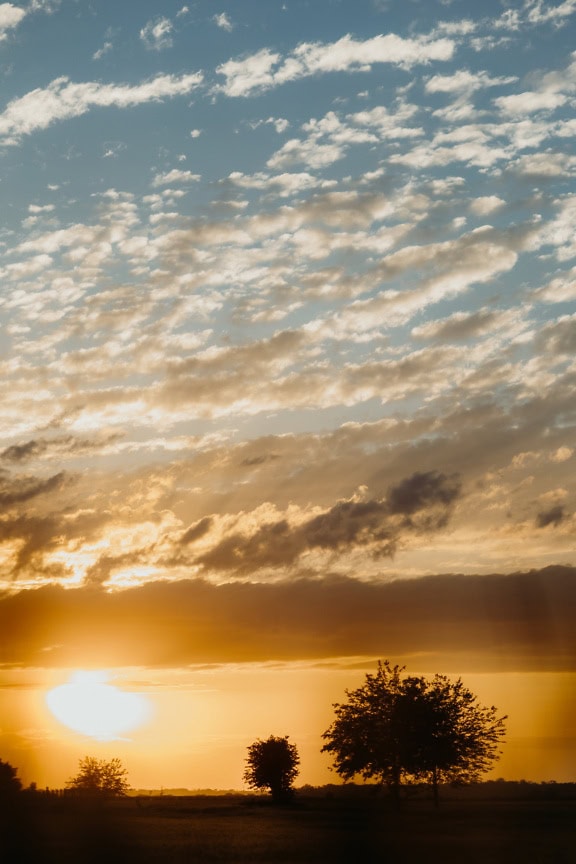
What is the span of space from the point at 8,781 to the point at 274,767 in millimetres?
35117

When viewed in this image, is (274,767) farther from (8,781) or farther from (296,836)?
(296,836)

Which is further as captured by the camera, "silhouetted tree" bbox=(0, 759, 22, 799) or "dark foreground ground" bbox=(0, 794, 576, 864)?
"silhouetted tree" bbox=(0, 759, 22, 799)

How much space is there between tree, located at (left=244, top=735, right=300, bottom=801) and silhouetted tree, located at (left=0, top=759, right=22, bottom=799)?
31157mm

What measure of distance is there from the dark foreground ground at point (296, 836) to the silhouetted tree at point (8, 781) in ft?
65.5

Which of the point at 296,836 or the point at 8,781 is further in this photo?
the point at 8,781

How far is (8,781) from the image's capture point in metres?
120

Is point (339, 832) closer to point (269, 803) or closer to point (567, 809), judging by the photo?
point (567, 809)

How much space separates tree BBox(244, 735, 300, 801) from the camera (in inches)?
5098

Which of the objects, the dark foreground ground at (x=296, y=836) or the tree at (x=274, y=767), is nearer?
the dark foreground ground at (x=296, y=836)

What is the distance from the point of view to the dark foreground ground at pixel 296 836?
49.0 meters

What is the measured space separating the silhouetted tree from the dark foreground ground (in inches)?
786

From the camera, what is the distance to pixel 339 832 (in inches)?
2621

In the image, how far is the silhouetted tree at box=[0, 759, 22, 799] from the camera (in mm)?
114681

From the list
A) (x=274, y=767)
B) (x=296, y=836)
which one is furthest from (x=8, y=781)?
(x=296, y=836)
